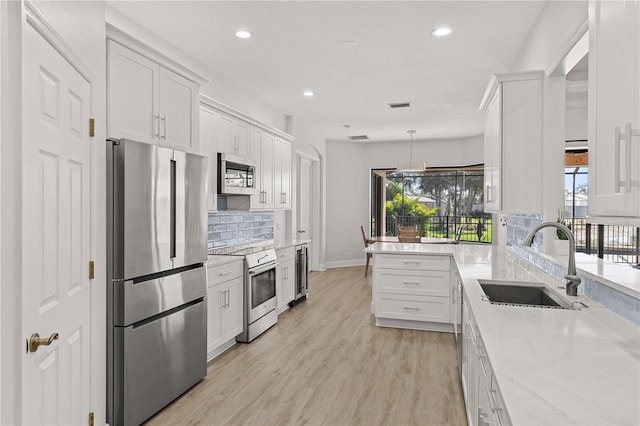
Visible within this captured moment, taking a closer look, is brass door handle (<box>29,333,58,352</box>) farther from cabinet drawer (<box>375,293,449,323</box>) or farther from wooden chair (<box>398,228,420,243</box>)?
wooden chair (<box>398,228,420,243</box>)

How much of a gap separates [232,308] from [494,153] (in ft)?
8.90

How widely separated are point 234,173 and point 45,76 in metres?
2.75

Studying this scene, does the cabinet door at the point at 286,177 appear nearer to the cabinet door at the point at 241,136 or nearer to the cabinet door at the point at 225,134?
the cabinet door at the point at 241,136

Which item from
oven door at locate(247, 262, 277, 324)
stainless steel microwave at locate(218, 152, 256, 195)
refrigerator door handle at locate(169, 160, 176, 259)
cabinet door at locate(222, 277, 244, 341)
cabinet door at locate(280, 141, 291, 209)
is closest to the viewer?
refrigerator door handle at locate(169, 160, 176, 259)

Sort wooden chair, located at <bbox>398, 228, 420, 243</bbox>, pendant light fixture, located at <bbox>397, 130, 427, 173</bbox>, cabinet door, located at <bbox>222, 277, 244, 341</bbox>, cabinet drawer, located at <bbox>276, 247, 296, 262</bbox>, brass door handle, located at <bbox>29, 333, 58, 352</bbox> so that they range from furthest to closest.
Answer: pendant light fixture, located at <bbox>397, 130, 427, 173</bbox> < wooden chair, located at <bbox>398, 228, 420, 243</bbox> < cabinet drawer, located at <bbox>276, 247, 296, 262</bbox> < cabinet door, located at <bbox>222, 277, 244, 341</bbox> < brass door handle, located at <bbox>29, 333, 58, 352</bbox>

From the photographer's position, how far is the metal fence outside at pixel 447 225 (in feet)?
29.1

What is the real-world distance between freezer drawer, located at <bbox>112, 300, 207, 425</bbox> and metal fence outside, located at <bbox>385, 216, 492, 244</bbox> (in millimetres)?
6970

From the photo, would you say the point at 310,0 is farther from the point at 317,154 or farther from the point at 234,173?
the point at 317,154

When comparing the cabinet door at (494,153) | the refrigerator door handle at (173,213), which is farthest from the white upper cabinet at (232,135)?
the cabinet door at (494,153)

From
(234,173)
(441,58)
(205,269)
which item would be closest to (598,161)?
(205,269)

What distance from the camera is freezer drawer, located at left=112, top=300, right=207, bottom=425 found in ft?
7.65

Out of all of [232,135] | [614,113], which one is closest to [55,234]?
[614,113]

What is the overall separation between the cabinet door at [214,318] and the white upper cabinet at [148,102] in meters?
1.24

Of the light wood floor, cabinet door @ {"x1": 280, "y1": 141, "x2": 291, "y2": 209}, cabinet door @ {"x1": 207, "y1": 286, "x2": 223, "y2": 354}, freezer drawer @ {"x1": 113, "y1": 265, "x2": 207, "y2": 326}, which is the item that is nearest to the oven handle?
cabinet door @ {"x1": 207, "y1": 286, "x2": 223, "y2": 354}
